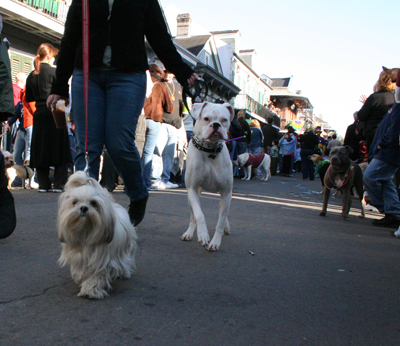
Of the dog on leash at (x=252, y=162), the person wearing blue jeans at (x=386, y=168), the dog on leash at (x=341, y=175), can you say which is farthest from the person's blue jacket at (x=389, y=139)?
the dog on leash at (x=252, y=162)

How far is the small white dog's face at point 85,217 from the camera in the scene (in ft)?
8.04

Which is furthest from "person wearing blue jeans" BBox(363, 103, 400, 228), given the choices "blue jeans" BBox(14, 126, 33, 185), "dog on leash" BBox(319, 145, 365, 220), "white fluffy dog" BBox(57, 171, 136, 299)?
"blue jeans" BBox(14, 126, 33, 185)

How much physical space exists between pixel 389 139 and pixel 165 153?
507 centimetres

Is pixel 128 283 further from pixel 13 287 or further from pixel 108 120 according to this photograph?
pixel 108 120

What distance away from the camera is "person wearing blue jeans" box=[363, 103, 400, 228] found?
5.78 metres

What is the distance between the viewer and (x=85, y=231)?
2.54 metres

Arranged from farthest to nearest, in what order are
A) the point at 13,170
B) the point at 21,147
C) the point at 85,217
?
the point at 21,147, the point at 13,170, the point at 85,217

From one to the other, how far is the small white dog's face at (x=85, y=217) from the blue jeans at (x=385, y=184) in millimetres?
4655

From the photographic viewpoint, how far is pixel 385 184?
20.2 ft

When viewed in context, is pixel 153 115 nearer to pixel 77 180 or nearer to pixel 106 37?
pixel 106 37

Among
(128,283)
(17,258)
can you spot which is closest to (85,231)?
(128,283)

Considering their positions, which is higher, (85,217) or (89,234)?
(85,217)

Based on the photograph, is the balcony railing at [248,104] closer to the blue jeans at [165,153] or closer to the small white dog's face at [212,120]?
the blue jeans at [165,153]

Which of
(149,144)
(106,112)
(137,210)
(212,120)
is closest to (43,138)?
(149,144)
